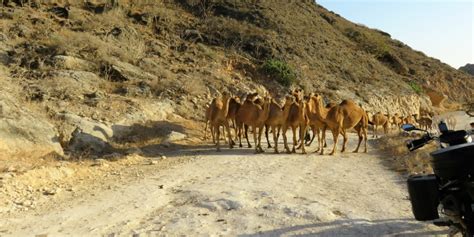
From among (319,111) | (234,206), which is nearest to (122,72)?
(319,111)

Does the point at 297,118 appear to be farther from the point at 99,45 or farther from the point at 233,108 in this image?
the point at 99,45

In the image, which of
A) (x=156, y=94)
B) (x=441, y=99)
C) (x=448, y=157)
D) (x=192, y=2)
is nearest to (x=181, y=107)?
(x=156, y=94)

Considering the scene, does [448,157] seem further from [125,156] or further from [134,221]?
[125,156]

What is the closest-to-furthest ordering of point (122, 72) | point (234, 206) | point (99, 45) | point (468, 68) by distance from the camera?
point (234, 206)
point (122, 72)
point (99, 45)
point (468, 68)

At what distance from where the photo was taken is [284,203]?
691 cm

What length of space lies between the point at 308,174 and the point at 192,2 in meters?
30.8

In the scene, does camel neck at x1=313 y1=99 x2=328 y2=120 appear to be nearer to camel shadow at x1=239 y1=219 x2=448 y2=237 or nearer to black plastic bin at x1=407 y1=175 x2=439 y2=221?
camel shadow at x1=239 y1=219 x2=448 y2=237

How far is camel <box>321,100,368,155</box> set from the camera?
13367 mm

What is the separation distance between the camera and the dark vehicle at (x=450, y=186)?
372 cm

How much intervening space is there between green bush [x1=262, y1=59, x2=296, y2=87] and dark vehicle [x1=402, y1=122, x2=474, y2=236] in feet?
79.5

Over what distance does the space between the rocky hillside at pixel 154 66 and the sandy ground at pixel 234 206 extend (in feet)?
11.8

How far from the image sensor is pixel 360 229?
5723mm

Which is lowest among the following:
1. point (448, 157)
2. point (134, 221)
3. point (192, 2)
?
point (134, 221)

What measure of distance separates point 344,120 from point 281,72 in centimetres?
1478
